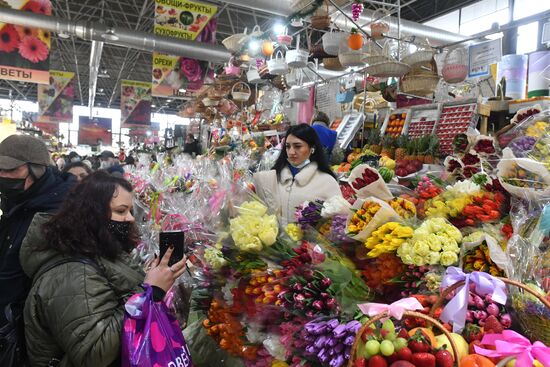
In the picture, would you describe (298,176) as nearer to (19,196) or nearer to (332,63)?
(19,196)

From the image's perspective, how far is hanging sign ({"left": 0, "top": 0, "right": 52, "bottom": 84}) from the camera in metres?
7.54

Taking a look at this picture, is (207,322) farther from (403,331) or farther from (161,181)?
(161,181)

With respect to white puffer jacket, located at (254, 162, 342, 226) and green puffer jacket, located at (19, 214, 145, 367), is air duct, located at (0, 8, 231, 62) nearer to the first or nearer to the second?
white puffer jacket, located at (254, 162, 342, 226)

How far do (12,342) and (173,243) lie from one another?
0.70 m

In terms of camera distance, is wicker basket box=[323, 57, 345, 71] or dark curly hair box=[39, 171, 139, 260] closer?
dark curly hair box=[39, 171, 139, 260]

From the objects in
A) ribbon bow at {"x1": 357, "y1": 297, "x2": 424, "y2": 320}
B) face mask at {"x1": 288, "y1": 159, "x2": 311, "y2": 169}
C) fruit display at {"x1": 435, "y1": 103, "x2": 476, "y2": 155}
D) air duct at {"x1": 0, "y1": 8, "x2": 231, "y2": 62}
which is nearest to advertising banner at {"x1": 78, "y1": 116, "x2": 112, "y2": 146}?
air duct at {"x1": 0, "y1": 8, "x2": 231, "y2": 62}

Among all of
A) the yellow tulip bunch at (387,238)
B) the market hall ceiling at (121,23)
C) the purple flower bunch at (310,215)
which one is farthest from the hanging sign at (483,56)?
the market hall ceiling at (121,23)

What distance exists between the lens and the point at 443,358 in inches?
36.3

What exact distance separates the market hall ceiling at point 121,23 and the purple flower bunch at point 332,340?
6.91 metres

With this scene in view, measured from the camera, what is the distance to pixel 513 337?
92 cm

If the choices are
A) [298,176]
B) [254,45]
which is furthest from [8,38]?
[298,176]

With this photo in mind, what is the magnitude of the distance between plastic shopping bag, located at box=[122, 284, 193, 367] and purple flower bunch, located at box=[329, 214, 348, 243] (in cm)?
71

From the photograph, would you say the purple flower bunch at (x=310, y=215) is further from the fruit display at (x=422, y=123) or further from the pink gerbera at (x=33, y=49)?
the pink gerbera at (x=33, y=49)

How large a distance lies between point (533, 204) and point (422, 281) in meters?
0.51
